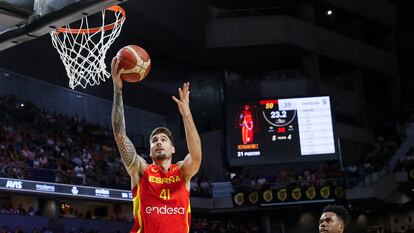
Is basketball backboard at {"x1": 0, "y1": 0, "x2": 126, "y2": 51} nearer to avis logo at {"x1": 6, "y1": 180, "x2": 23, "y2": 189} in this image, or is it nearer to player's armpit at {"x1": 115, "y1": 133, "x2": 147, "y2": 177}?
player's armpit at {"x1": 115, "y1": 133, "x2": 147, "y2": 177}

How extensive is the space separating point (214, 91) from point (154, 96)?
10.0 feet

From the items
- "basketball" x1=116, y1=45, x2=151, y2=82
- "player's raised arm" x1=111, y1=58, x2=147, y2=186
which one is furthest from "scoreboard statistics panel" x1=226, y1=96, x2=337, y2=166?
"player's raised arm" x1=111, y1=58, x2=147, y2=186

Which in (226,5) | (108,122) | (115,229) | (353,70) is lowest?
(115,229)

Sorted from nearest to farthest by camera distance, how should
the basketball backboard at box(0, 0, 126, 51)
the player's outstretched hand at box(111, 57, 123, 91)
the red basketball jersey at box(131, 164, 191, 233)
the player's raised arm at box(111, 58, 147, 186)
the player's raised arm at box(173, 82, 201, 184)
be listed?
the red basketball jersey at box(131, 164, 191, 233)
the player's raised arm at box(173, 82, 201, 184)
the player's raised arm at box(111, 58, 147, 186)
the player's outstretched hand at box(111, 57, 123, 91)
the basketball backboard at box(0, 0, 126, 51)

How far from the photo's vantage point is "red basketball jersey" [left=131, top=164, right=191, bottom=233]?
4922mm

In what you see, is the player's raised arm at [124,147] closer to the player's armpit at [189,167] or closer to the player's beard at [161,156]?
the player's beard at [161,156]

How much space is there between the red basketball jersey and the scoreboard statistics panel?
2082 cm

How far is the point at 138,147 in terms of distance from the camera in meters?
29.0

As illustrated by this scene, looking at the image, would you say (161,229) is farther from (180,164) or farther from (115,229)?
(115,229)

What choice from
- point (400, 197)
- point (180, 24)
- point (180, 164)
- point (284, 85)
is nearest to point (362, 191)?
point (400, 197)

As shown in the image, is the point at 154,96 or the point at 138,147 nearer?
the point at 138,147

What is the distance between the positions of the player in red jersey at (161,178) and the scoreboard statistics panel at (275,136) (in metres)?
20.7

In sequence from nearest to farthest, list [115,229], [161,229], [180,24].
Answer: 1. [161,229]
2. [115,229]
3. [180,24]

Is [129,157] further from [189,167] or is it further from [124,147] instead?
[189,167]
